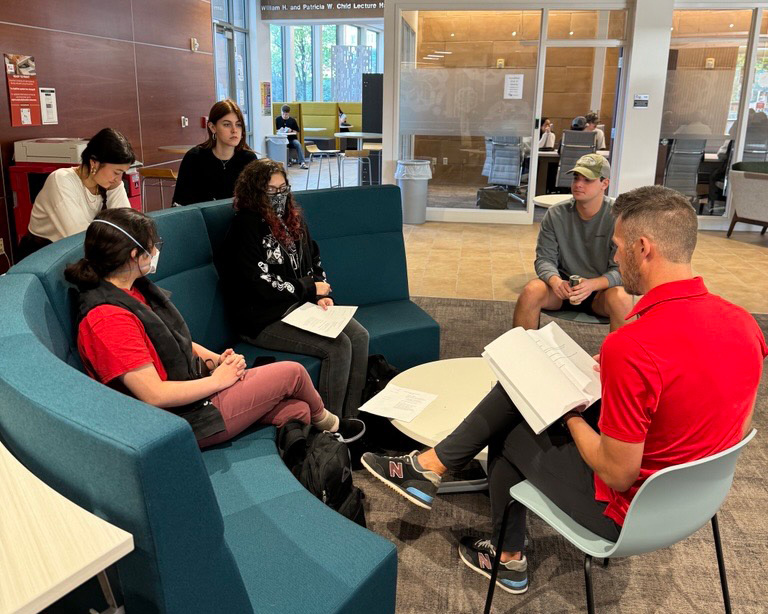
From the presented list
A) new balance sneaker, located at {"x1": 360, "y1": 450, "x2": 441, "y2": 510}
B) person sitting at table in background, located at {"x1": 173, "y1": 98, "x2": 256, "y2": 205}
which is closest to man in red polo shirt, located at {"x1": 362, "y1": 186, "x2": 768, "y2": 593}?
new balance sneaker, located at {"x1": 360, "y1": 450, "x2": 441, "y2": 510}

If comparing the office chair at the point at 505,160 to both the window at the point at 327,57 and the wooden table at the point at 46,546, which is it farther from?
the window at the point at 327,57

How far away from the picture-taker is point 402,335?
11.0 feet

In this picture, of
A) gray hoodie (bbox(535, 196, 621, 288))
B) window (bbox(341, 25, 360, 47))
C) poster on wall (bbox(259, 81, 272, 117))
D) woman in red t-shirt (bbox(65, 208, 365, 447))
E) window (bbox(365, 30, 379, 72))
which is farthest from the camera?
window (bbox(365, 30, 379, 72))

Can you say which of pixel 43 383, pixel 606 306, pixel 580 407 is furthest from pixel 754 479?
pixel 43 383

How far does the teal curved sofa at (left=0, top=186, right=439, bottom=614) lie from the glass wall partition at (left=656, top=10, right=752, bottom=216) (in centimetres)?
681

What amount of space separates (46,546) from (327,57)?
18058 mm

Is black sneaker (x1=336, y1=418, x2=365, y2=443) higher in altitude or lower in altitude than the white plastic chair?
lower

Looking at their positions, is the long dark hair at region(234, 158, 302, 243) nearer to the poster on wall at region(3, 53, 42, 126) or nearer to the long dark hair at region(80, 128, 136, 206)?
the long dark hair at region(80, 128, 136, 206)

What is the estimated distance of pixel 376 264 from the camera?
12.2 feet

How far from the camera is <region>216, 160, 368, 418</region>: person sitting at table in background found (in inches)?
116

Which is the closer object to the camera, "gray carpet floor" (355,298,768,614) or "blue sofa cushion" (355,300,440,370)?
"gray carpet floor" (355,298,768,614)

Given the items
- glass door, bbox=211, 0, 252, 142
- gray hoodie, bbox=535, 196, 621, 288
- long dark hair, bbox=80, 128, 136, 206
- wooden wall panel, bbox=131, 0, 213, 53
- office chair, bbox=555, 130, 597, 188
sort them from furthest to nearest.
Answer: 1. glass door, bbox=211, 0, 252, 142
2. office chair, bbox=555, 130, 597, 188
3. wooden wall panel, bbox=131, 0, 213, 53
4. gray hoodie, bbox=535, 196, 621, 288
5. long dark hair, bbox=80, 128, 136, 206

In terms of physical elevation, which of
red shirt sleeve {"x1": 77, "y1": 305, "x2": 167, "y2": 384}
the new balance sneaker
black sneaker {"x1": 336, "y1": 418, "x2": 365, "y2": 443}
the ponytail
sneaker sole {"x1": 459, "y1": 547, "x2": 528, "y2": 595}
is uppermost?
the ponytail

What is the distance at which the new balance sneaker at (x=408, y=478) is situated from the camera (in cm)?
217
